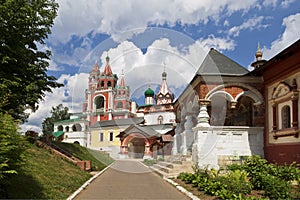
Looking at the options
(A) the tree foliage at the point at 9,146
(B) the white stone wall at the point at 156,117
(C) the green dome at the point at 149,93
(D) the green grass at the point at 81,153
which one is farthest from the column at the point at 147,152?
(A) the tree foliage at the point at 9,146

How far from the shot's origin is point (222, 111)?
17.0 metres

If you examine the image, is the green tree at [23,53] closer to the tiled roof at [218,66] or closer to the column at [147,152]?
the tiled roof at [218,66]

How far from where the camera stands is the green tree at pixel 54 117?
6864 cm

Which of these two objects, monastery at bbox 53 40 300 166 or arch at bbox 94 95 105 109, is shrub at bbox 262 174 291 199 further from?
arch at bbox 94 95 105 109

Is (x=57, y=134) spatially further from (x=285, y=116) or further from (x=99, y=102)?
(x=285, y=116)

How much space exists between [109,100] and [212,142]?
44.6 metres

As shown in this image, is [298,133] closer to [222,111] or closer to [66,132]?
[222,111]

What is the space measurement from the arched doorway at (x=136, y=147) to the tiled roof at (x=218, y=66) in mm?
28040

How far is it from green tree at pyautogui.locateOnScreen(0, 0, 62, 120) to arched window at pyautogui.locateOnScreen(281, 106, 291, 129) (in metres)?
10.6

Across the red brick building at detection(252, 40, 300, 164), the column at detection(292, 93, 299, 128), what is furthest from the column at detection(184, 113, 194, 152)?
the column at detection(292, 93, 299, 128)

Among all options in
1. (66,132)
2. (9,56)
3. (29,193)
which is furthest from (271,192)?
(66,132)

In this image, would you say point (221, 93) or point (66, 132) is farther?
point (66, 132)

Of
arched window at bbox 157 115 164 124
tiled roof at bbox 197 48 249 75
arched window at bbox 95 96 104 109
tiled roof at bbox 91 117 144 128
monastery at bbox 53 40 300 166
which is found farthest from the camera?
arched window at bbox 95 96 104 109

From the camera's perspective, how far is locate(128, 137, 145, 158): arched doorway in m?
41.9
